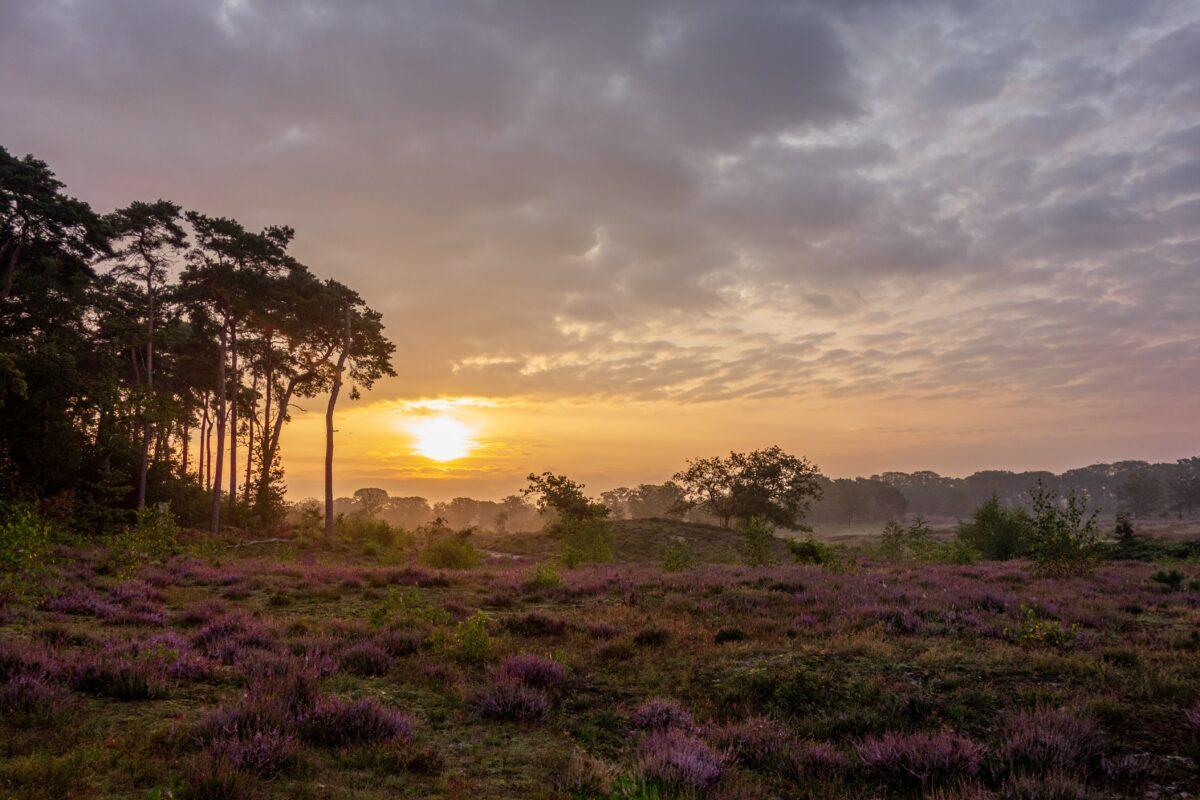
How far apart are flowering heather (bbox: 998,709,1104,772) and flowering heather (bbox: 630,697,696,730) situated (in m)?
3.11

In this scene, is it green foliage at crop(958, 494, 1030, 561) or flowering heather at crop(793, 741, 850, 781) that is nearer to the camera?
flowering heather at crop(793, 741, 850, 781)

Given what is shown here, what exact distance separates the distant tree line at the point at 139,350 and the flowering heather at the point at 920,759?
1073 inches

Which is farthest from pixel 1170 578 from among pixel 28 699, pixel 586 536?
pixel 28 699

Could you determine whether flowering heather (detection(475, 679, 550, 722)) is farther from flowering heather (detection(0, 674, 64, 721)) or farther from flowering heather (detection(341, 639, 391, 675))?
flowering heather (detection(0, 674, 64, 721))

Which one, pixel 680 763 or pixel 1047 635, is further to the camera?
pixel 1047 635

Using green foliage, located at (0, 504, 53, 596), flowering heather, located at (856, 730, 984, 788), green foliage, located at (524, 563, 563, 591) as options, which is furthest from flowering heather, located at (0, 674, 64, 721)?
green foliage, located at (524, 563, 563, 591)

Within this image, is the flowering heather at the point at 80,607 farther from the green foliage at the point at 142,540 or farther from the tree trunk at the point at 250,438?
the tree trunk at the point at 250,438

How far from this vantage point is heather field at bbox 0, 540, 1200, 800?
496 centimetres

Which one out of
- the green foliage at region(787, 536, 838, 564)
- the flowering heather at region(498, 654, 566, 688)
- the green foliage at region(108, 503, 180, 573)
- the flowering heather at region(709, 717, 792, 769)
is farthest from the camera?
the green foliage at region(787, 536, 838, 564)

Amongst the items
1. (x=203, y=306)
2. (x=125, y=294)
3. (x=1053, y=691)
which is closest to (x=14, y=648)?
(x=1053, y=691)

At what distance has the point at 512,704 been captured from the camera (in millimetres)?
7035

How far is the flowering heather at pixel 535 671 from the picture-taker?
812cm

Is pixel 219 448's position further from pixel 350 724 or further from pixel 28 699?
pixel 350 724

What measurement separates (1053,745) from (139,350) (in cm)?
4930
